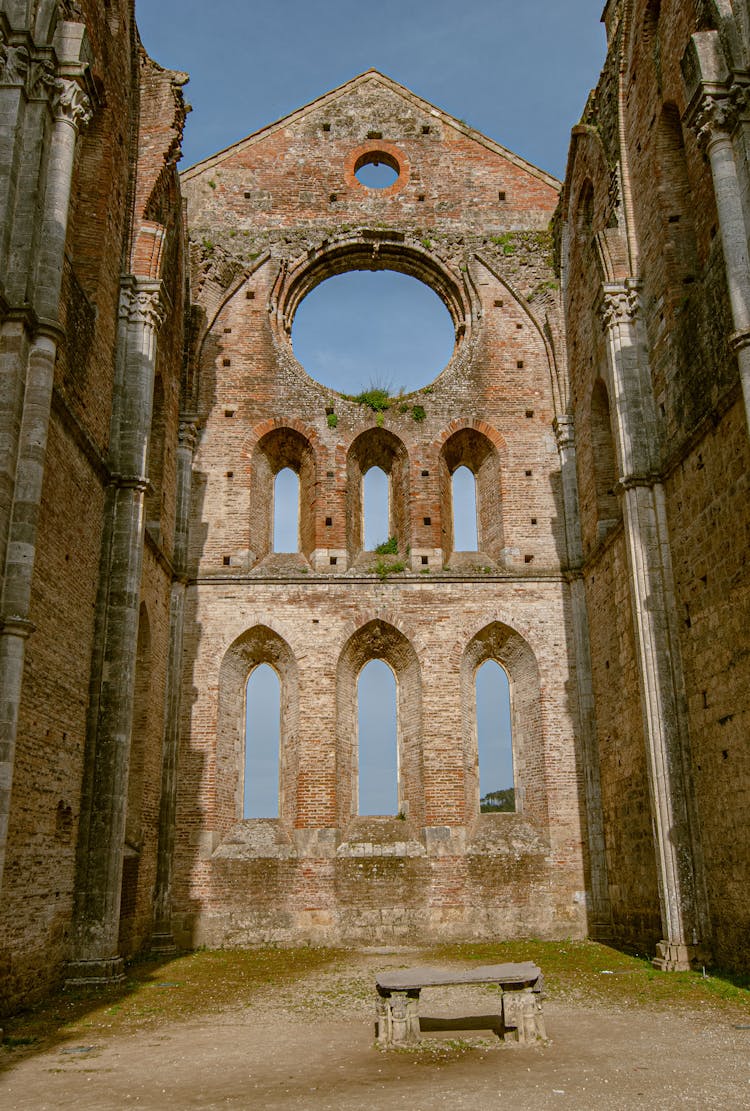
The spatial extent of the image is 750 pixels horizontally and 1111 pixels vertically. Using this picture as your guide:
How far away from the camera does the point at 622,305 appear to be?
12641 mm

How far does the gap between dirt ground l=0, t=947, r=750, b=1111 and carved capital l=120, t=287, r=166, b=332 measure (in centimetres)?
836

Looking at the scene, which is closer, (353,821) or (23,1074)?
(23,1074)

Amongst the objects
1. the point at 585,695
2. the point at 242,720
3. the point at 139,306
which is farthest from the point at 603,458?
the point at 139,306

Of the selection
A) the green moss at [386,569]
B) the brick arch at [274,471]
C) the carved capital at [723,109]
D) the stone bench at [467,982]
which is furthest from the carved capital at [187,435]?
the stone bench at [467,982]

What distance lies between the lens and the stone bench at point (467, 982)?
21.7 feet

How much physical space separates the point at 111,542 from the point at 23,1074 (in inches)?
249

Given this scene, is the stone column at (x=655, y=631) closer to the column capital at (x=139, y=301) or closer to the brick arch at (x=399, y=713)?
the brick arch at (x=399, y=713)

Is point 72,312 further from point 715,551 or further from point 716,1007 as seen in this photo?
point 716,1007

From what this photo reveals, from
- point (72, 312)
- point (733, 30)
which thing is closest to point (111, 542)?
point (72, 312)

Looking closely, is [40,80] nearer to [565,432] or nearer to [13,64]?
[13,64]

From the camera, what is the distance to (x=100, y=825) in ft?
Result: 33.8

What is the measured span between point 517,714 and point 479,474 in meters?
4.34

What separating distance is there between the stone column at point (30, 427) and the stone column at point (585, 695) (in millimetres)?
9069

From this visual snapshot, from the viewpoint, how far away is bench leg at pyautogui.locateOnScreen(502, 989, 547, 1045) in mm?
6613
